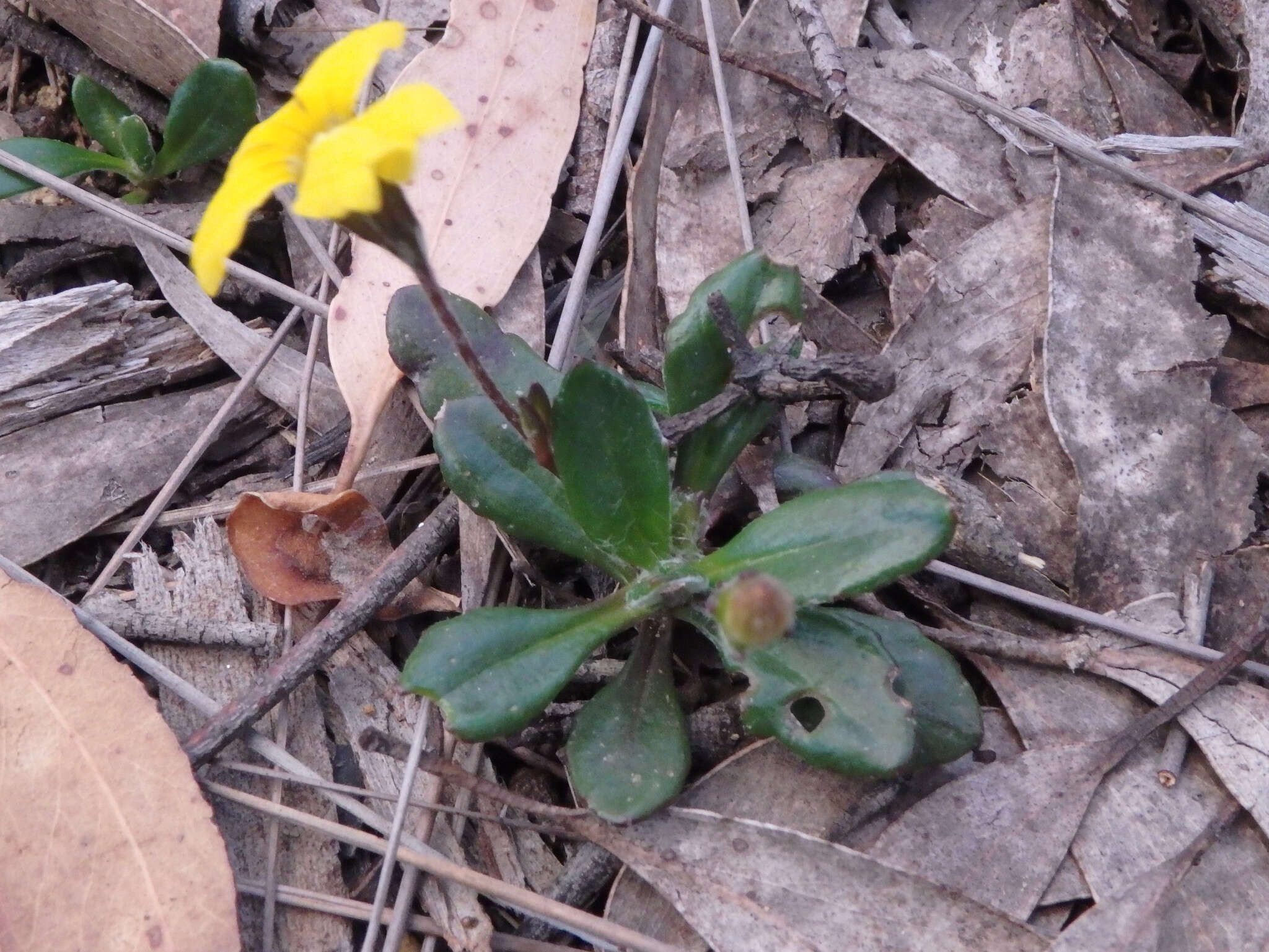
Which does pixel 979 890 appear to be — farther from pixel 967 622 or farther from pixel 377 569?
pixel 377 569

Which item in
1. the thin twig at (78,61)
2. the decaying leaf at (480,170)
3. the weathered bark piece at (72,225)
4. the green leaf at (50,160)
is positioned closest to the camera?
the decaying leaf at (480,170)

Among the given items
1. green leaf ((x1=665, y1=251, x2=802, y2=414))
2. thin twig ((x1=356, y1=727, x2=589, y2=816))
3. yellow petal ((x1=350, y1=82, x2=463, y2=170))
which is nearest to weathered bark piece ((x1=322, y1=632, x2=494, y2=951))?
thin twig ((x1=356, y1=727, x2=589, y2=816))

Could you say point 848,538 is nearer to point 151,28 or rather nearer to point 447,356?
point 447,356

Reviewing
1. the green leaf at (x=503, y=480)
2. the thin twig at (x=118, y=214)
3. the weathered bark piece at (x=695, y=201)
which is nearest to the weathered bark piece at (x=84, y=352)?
the thin twig at (x=118, y=214)

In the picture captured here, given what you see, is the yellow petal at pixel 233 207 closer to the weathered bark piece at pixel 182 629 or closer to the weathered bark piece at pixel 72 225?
the weathered bark piece at pixel 182 629

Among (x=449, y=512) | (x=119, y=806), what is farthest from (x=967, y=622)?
(x=119, y=806)
